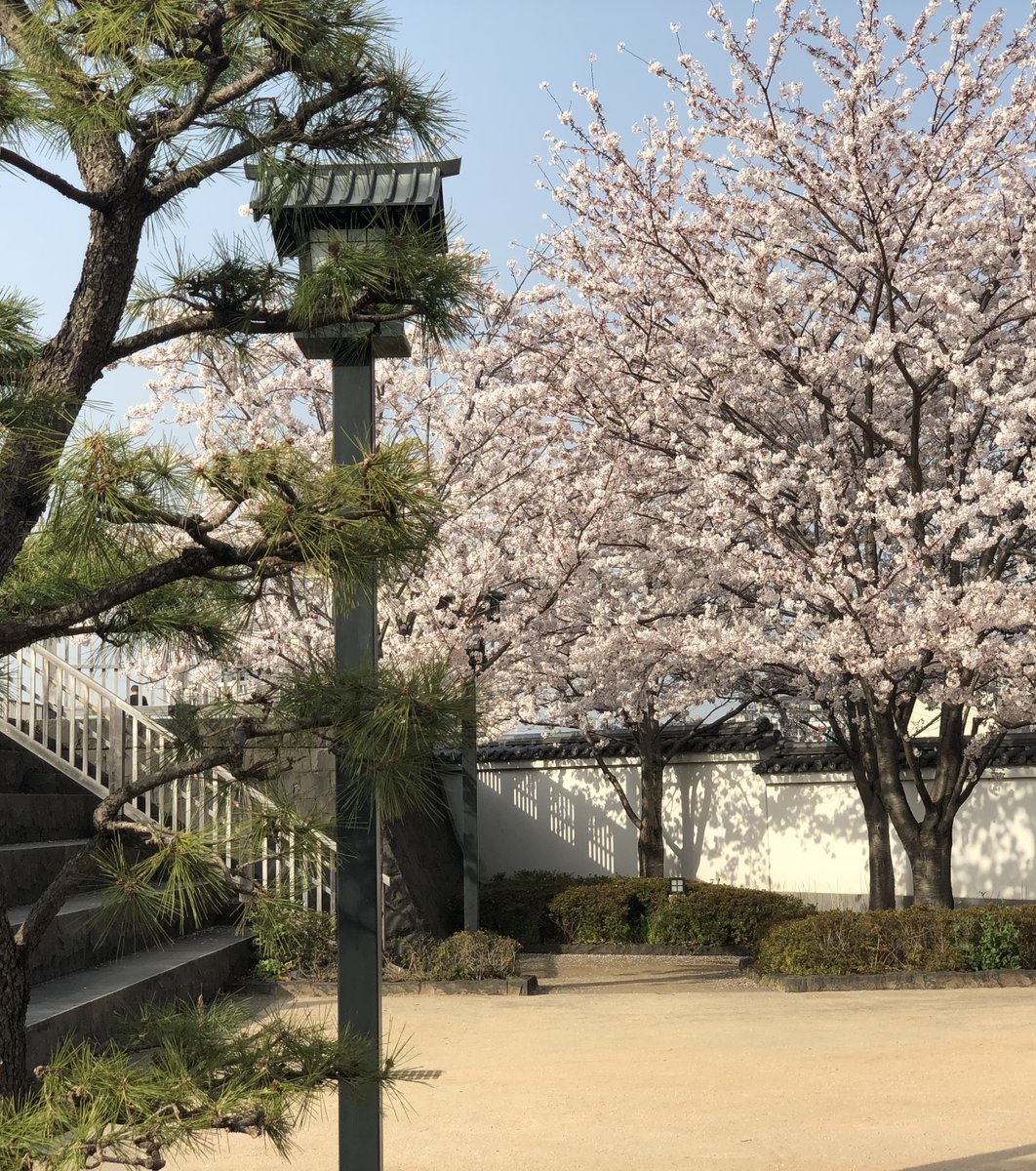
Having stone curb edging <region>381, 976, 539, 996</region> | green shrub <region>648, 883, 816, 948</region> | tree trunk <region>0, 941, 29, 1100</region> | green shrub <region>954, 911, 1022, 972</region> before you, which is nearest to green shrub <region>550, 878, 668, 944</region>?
green shrub <region>648, 883, 816, 948</region>

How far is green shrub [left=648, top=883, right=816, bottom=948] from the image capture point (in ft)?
39.8

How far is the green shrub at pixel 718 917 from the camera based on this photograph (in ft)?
39.8

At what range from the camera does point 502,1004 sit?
28.5 feet

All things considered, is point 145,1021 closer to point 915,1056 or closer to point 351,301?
point 351,301

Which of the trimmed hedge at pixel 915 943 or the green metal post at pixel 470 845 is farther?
the green metal post at pixel 470 845

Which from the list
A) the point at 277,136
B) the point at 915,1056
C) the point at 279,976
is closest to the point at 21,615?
the point at 277,136

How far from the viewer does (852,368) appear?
370 inches

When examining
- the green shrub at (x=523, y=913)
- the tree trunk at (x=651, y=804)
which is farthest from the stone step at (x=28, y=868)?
the tree trunk at (x=651, y=804)

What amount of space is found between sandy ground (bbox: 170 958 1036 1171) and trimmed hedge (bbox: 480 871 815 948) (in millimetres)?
3332

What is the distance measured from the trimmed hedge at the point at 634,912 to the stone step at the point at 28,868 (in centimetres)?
625

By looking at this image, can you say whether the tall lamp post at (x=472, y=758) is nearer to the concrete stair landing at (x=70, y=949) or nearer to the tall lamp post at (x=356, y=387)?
the concrete stair landing at (x=70, y=949)

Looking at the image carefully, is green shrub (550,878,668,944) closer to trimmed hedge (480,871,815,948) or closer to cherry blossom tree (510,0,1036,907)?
trimmed hedge (480,871,815,948)

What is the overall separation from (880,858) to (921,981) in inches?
103

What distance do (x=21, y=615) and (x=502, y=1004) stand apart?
21.0 feet
